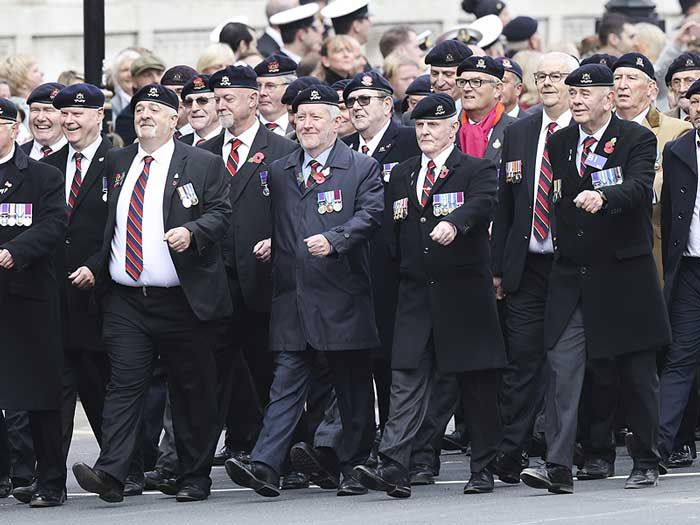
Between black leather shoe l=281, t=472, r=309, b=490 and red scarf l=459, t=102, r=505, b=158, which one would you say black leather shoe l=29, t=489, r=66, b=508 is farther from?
red scarf l=459, t=102, r=505, b=158

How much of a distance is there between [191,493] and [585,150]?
2965mm

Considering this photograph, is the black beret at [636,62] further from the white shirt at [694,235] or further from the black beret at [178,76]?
the black beret at [178,76]

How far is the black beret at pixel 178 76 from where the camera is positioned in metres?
15.3

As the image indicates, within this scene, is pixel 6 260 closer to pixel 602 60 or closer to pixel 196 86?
pixel 196 86

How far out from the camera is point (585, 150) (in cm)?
1266

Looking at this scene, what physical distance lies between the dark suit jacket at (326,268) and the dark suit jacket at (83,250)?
1088 millimetres

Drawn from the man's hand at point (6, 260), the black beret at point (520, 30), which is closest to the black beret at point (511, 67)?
the man's hand at point (6, 260)

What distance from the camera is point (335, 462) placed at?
1330 cm

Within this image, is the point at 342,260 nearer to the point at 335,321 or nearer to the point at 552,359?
the point at 335,321

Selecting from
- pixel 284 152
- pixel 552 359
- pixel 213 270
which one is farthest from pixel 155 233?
pixel 552 359

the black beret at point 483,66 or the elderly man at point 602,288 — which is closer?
the elderly man at point 602,288

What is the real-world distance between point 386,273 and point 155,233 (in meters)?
1.73

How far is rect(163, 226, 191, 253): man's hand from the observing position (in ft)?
40.5

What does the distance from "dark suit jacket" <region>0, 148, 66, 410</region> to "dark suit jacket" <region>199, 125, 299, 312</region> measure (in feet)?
3.95
